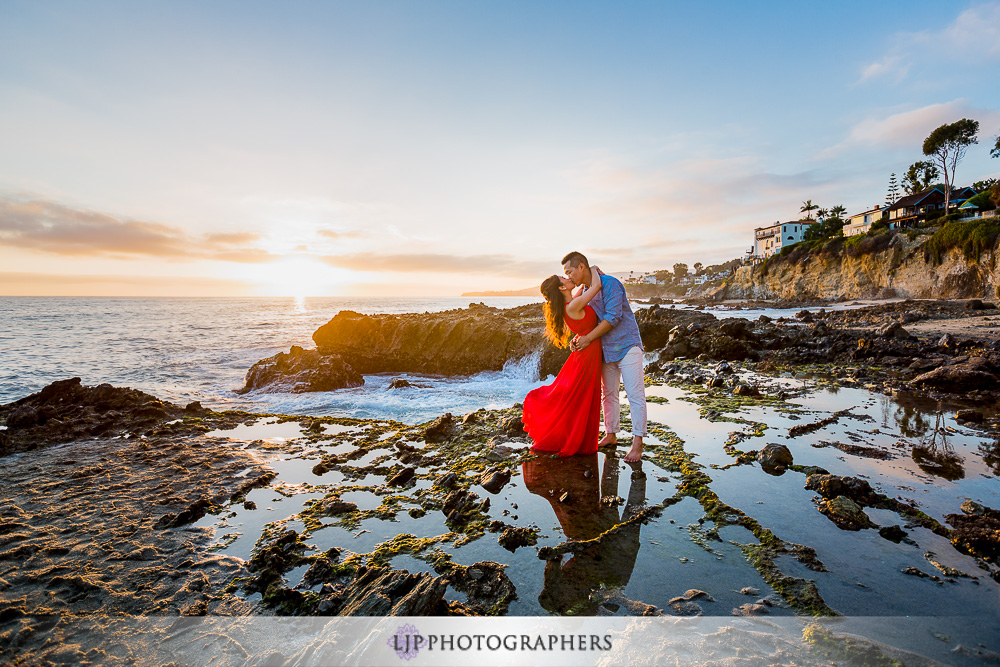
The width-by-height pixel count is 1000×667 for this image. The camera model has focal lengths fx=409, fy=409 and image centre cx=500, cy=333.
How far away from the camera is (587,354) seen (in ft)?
18.2

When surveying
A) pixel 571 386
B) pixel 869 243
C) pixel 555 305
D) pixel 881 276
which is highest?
pixel 869 243

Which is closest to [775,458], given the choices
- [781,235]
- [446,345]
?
[446,345]

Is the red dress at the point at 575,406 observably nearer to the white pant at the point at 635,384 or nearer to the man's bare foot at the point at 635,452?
the white pant at the point at 635,384

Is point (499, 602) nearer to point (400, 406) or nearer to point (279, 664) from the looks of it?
point (279, 664)

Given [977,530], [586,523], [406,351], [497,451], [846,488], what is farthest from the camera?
[406,351]

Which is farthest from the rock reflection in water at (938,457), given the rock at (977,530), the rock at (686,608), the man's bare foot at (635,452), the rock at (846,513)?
the rock at (686,608)

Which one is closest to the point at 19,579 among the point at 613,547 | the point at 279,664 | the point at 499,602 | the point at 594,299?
the point at 279,664

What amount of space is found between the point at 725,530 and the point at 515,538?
1889 mm

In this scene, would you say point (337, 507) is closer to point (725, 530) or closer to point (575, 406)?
point (575, 406)

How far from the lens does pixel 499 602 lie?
2830 millimetres

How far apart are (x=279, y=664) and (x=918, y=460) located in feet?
22.7

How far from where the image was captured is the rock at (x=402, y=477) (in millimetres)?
4879

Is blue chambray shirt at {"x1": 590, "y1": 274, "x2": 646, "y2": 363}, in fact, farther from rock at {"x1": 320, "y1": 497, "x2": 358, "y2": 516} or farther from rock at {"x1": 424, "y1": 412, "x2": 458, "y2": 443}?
rock at {"x1": 320, "y1": 497, "x2": 358, "y2": 516}

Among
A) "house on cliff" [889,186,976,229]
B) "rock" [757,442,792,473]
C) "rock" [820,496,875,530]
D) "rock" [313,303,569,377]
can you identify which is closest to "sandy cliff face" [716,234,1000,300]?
"house on cliff" [889,186,976,229]
